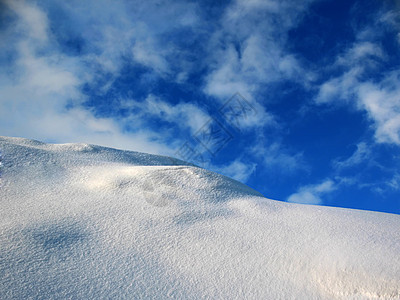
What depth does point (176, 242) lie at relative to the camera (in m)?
2.87

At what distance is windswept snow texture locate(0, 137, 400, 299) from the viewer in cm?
232

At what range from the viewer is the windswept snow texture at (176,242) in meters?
2.32

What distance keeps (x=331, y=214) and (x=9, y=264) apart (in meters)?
2.90

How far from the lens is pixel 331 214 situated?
A: 3.42m

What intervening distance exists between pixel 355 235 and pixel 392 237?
308 millimetres

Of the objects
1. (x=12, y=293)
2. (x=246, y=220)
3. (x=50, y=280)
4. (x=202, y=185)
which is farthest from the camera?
(x=202, y=185)

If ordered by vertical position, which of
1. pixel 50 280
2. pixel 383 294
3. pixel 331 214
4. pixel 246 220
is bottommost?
pixel 50 280

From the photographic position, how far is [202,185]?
3.96 m

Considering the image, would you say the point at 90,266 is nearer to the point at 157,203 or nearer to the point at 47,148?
the point at 157,203

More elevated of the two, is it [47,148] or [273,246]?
[47,148]

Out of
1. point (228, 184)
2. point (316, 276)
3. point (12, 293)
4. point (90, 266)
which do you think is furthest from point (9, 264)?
point (228, 184)

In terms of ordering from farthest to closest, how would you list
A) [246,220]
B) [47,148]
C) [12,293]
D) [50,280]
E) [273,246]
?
[47,148], [246,220], [273,246], [50,280], [12,293]

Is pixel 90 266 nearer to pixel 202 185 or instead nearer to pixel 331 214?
pixel 202 185

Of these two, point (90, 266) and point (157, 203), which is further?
point (157, 203)
